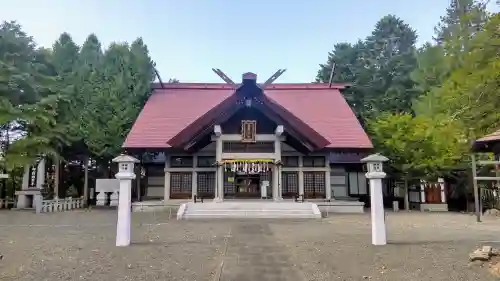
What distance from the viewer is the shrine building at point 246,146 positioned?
54.6ft

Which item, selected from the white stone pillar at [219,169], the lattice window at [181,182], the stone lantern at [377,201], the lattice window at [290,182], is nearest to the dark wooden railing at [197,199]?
the lattice window at [181,182]

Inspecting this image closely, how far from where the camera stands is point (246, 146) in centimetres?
1767

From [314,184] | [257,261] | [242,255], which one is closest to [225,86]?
[314,184]

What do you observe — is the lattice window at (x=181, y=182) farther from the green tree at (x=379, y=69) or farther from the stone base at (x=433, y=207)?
the green tree at (x=379, y=69)

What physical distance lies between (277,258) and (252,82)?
10.8 meters

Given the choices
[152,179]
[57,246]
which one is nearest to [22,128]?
[152,179]

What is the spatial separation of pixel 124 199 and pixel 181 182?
35.1 ft

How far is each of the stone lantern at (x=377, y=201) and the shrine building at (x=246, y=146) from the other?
823 centimetres

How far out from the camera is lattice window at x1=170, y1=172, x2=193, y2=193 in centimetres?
1877

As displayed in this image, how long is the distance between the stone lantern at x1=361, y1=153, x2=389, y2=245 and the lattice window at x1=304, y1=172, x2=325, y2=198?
1064 cm

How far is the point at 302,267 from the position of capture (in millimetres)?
5738

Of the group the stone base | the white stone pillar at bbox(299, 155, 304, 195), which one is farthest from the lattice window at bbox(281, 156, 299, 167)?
the stone base

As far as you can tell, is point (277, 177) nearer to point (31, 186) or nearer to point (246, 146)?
point (246, 146)

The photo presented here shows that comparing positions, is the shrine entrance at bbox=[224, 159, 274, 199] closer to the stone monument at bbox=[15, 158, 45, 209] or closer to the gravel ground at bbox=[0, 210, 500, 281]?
the gravel ground at bbox=[0, 210, 500, 281]
